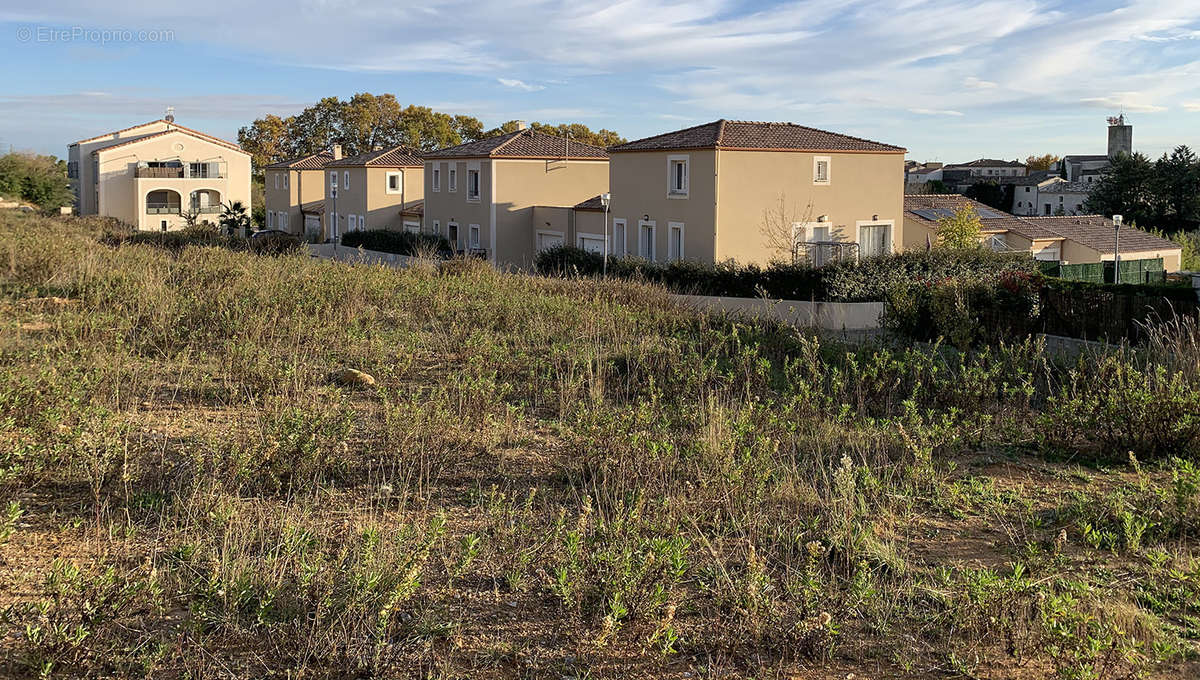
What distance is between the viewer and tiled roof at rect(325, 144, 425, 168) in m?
45.6

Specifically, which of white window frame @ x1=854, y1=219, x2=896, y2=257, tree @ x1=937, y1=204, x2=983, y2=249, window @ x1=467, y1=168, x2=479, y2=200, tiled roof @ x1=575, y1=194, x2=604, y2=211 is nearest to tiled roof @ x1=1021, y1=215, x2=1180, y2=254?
tree @ x1=937, y1=204, x2=983, y2=249

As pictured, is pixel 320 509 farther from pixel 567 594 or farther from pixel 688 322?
pixel 688 322

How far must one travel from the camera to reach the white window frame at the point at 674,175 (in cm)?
2941

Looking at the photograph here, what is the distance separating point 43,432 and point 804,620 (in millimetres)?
4490

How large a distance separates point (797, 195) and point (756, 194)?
61.5 inches

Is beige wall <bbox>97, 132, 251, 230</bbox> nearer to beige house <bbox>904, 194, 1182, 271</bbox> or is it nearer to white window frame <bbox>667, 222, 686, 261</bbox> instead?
white window frame <bbox>667, 222, 686, 261</bbox>

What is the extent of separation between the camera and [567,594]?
3.98 metres

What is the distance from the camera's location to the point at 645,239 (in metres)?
31.4

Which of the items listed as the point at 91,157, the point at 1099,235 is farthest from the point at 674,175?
the point at 91,157

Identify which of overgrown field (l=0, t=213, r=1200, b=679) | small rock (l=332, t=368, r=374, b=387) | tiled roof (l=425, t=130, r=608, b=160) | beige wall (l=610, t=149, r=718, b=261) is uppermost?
tiled roof (l=425, t=130, r=608, b=160)

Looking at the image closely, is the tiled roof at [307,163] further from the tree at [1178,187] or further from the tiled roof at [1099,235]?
the tree at [1178,187]

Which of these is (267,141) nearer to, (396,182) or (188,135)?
(188,135)

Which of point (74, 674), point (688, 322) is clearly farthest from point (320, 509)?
point (688, 322)

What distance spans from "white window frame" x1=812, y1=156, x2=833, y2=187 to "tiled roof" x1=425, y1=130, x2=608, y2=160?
348 inches
